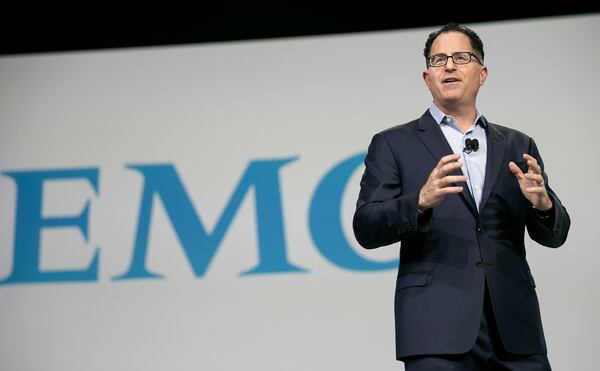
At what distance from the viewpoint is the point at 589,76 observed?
404cm

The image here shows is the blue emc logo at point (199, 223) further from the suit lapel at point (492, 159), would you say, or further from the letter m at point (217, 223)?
the suit lapel at point (492, 159)

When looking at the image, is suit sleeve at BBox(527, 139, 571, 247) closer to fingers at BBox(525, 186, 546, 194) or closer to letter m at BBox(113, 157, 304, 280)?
fingers at BBox(525, 186, 546, 194)

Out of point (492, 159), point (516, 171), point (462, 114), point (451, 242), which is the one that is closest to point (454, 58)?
point (462, 114)

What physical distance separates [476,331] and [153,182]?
2605 mm

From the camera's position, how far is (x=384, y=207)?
1.97 m

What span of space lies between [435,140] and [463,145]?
0.27ft

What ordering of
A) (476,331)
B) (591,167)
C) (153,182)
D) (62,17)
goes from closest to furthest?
(476,331)
(591,167)
(153,182)
(62,17)

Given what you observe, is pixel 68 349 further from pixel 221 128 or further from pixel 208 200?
pixel 221 128

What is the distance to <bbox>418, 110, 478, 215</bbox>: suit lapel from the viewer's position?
6.72ft

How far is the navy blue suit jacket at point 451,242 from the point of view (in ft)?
6.40

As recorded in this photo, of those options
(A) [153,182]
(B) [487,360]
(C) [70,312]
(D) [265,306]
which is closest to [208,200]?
(A) [153,182]

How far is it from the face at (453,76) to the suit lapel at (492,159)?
11 cm

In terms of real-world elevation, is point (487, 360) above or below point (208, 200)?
below

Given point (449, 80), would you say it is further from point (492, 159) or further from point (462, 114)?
point (492, 159)
